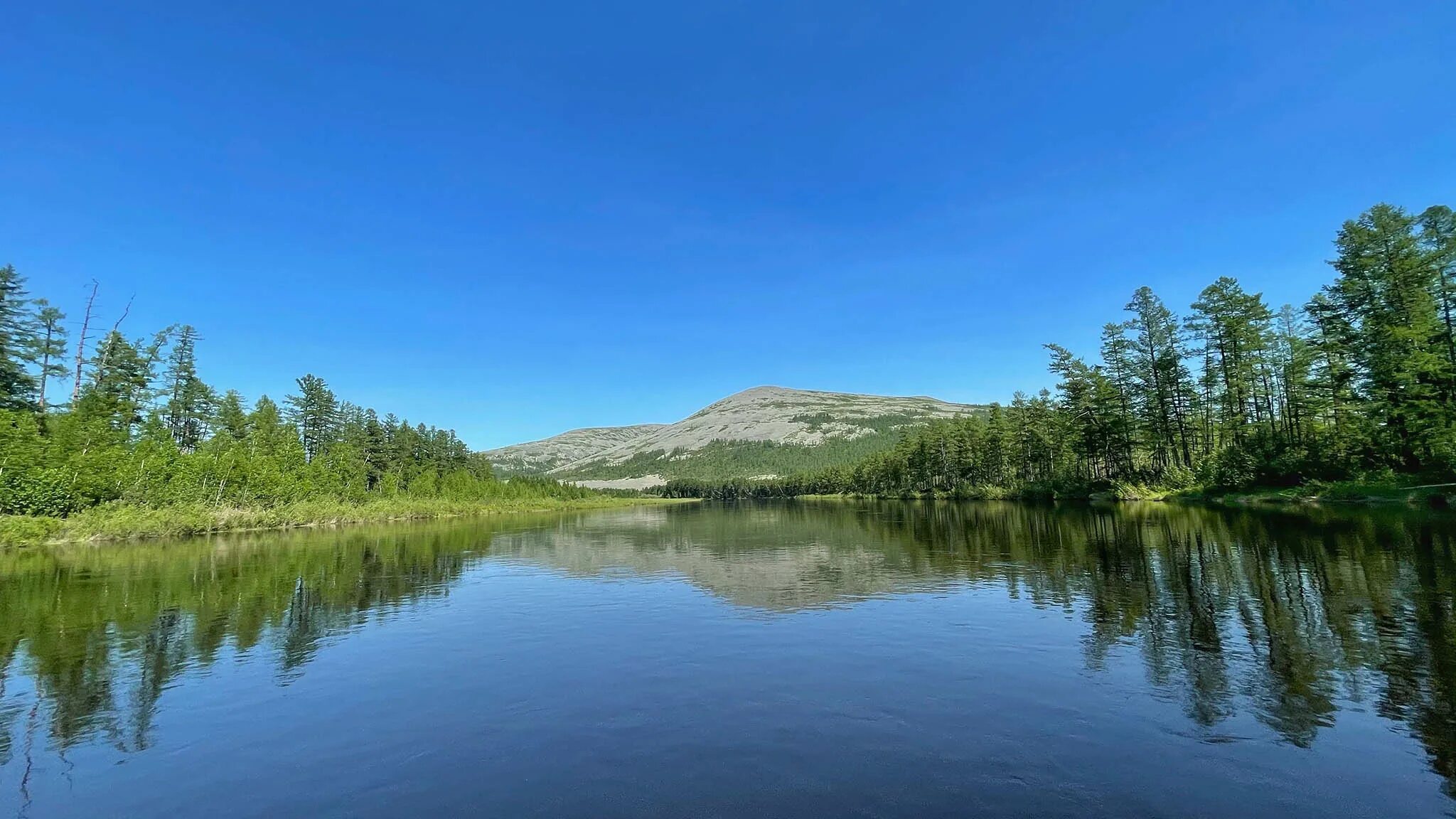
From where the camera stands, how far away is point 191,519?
50500 mm

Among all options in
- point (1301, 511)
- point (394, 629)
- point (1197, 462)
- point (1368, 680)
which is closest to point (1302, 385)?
point (1197, 462)

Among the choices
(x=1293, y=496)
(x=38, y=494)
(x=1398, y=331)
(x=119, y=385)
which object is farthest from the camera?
(x=119, y=385)

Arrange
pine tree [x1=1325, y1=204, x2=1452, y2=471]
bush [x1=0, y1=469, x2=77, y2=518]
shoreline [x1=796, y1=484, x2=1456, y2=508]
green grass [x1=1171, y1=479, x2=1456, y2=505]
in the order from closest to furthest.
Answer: green grass [x1=1171, y1=479, x2=1456, y2=505]
shoreline [x1=796, y1=484, x2=1456, y2=508]
pine tree [x1=1325, y1=204, x2=1452, y2=471]
bush [x1=0, y1=469, x2=77, y2=518]

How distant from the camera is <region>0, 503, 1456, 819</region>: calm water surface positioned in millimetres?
7344

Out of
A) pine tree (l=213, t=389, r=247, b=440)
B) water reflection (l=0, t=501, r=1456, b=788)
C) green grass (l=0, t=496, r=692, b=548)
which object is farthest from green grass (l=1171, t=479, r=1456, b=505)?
pine tree (l=213, t=389, r=247, b=440)

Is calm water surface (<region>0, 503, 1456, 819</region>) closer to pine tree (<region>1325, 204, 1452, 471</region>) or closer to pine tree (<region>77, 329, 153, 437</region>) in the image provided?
pine tree (<region>1325, 204, 1452, 471</region>)

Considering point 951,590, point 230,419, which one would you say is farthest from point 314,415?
point 951,590

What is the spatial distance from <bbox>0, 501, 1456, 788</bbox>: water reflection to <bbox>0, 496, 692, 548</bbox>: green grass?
5.05 metres

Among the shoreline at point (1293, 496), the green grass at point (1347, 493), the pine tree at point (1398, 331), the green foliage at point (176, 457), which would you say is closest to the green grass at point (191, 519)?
the green foliage at point (176, 457)

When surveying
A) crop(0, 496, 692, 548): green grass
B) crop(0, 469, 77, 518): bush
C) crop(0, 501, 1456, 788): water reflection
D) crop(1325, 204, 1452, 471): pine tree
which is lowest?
crop(0, 501, 1456, 788): water reflection

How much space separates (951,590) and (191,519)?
59.9 meters

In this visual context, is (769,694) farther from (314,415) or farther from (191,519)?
(314,415)

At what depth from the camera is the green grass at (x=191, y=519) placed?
4072 cm

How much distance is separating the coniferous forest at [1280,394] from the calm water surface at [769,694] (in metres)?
25.4
